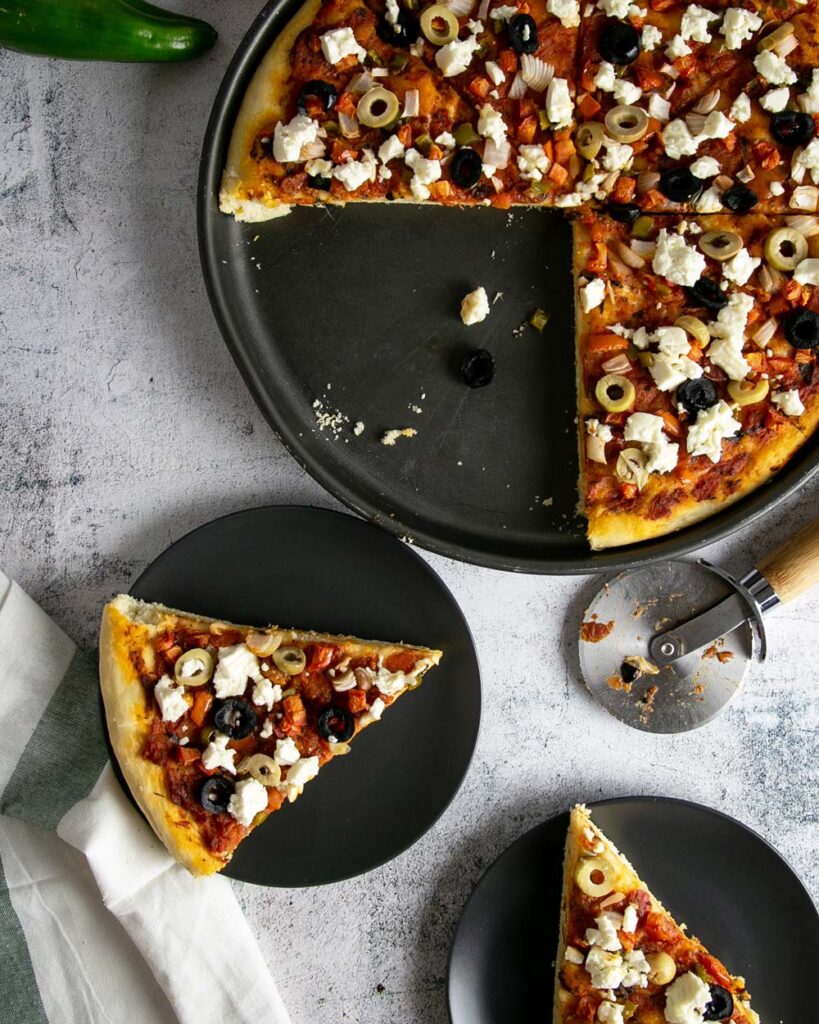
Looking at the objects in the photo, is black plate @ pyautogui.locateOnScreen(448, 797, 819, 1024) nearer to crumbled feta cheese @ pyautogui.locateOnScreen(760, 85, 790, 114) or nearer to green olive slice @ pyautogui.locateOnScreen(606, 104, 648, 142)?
green olive slice @ pyautogui.locateOnScreen(606, 104, 648, 142)

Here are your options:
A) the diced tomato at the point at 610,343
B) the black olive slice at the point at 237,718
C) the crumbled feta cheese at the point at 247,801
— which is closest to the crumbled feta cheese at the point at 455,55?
the diced tomato at the point at 610,343

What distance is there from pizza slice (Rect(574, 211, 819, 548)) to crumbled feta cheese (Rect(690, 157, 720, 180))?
0.20 meters

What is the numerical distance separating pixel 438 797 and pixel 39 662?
2.02 meters

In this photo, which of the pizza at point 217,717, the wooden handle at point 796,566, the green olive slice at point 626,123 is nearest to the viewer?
the green olive slice at point 626,123

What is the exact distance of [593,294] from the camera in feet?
14.2

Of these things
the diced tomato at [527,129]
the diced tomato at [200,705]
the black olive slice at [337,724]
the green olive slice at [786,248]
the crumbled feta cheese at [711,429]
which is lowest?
the black olive slice at [337,724]

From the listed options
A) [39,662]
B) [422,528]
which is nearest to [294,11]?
[422,528]

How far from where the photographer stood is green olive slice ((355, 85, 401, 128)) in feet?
13.8

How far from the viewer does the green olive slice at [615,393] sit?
4.26 meters

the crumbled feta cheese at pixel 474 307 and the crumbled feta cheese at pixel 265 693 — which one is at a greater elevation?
the crumbled feta cheese at pixel 474 307

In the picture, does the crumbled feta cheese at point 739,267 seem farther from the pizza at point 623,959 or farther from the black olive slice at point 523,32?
the pizza at point 623,959

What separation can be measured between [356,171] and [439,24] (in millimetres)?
738

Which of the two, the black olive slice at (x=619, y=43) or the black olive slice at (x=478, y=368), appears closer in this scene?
the black olive slice at (x=619, y=43)

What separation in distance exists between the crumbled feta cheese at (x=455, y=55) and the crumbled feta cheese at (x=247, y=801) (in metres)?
3.28
